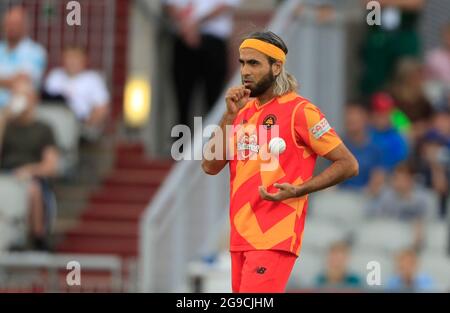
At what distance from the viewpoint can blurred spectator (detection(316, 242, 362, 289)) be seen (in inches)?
559

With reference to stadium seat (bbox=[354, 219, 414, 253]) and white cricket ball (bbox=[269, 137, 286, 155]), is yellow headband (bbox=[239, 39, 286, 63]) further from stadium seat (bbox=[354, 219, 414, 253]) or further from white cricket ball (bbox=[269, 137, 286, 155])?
stadium seat (bbox=[354, 219, 414, 253])

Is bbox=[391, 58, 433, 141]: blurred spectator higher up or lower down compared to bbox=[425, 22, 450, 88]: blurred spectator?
lower down

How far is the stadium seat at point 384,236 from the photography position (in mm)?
14906

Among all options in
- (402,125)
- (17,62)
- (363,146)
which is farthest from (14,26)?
(402,125)

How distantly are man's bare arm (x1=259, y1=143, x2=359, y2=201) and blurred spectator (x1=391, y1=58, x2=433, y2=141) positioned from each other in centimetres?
807

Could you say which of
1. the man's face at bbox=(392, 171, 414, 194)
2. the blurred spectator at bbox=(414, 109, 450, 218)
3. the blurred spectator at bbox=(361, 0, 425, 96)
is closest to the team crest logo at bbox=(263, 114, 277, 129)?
the man's face at bbox=(392, 171, 414, 194)

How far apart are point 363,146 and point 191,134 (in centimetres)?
217

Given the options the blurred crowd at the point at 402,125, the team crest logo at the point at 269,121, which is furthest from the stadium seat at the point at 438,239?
the team crest logo at the point at 269,121

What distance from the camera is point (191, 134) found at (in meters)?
16.7

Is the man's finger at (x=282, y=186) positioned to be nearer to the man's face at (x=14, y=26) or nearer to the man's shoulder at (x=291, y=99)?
the man's shoulder at (x=291, y=99)

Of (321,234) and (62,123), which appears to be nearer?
(321,234)

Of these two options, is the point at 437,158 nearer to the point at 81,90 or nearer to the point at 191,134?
the point at 191,134
